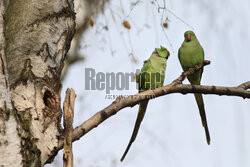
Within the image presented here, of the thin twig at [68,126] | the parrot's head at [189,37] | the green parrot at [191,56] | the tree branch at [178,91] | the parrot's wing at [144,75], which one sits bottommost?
the thin twig at [68,126]

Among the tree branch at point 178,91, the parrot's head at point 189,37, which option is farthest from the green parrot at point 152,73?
the tree branch at point 178,91

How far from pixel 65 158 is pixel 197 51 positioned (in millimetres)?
2059

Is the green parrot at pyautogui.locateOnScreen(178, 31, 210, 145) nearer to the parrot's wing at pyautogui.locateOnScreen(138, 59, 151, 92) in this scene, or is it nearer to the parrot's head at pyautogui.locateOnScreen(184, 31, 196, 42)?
the parrot's head at pyautogui.locateOnScreen(184, 31, 196, 42)

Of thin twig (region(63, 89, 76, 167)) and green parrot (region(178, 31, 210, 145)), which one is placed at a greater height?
green parrot (region(178, 31, 210, 145))

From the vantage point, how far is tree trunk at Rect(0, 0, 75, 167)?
1145 millimetres

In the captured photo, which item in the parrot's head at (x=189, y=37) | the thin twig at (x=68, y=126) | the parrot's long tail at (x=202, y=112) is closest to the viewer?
the thin twig at (x=68, y=126)

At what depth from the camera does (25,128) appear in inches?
48.9

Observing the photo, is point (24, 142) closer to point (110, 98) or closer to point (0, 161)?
point (0, 161)

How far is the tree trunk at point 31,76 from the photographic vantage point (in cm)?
114

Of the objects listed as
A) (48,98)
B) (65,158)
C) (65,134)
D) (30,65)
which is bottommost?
(65,158)

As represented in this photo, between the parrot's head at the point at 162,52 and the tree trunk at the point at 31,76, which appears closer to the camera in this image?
the tree trunk at the point at 31,76

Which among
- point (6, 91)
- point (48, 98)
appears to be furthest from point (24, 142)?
point (48, 98)

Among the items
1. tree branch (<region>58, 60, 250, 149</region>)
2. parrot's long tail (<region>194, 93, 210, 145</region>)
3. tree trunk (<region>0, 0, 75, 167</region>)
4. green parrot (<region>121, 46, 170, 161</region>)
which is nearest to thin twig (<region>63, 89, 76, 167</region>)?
tree trunk (<region>0, 0, 75, 167</region>)

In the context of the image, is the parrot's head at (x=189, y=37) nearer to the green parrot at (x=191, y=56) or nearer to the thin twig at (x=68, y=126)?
the green parrot at (x=191, y=56)
